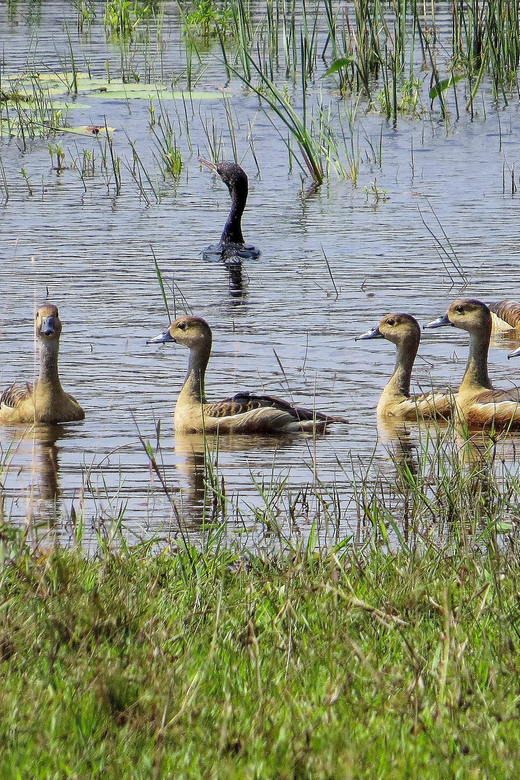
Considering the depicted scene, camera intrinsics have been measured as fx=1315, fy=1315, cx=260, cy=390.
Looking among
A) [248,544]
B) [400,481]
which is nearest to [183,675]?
[248,544]

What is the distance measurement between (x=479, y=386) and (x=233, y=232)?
16.6 ft

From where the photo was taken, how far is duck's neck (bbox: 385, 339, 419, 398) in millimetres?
8427

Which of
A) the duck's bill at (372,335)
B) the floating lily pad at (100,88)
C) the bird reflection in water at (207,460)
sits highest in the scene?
the floating lily pad at (100,88)

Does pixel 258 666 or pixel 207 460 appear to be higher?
pixel 258 666

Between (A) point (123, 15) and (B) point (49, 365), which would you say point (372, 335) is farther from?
(A) point (123, 15)

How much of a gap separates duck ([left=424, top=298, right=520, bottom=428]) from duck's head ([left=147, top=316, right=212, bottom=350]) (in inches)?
64.6

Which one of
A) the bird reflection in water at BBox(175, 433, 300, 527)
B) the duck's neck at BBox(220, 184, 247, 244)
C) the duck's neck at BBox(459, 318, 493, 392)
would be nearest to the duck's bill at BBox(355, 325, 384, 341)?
the duck's neck at BBox(459, 318, 493, 392)

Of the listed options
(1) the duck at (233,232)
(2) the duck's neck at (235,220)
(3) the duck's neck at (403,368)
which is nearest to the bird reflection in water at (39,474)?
(3) the duck's neck at (403,368)

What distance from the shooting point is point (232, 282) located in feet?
38.9

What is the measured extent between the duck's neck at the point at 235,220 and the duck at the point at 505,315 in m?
3.39

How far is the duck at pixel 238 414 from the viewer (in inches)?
303

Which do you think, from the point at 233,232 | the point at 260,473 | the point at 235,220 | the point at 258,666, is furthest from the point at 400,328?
the point at 258,666

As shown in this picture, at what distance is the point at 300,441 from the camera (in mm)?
7828

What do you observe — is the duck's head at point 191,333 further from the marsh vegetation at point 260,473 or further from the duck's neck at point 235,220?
the duck's neck at point 235,220
